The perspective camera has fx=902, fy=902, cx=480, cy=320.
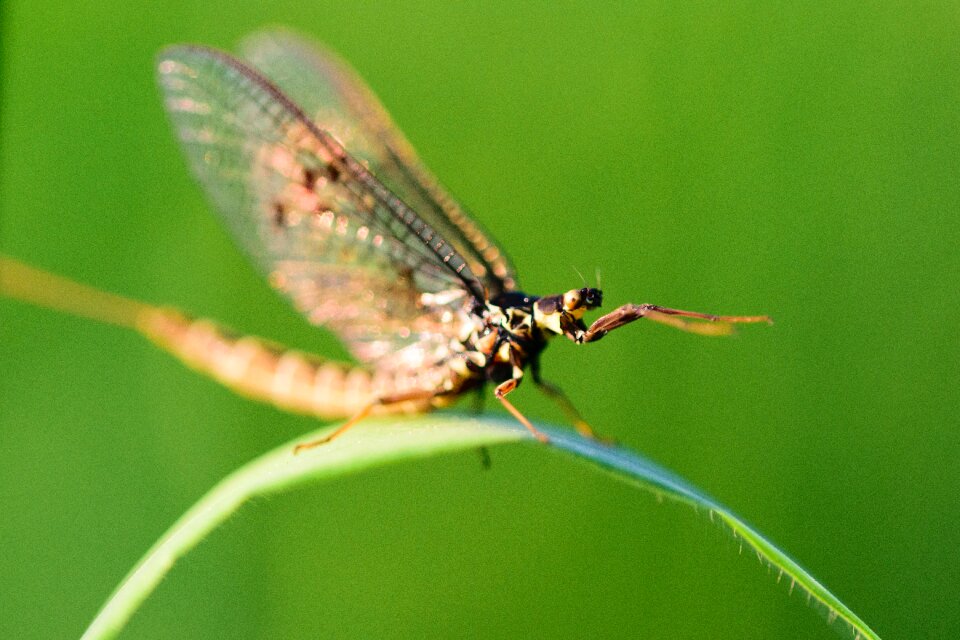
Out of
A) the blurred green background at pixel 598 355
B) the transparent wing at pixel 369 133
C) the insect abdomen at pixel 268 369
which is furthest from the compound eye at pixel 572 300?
the blurred green background at pixel 598 355

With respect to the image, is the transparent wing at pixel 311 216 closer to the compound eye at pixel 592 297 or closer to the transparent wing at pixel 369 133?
the transparent wing at pixel 369 133

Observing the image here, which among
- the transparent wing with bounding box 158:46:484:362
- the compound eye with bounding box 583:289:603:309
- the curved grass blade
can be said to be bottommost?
the curved grass blade

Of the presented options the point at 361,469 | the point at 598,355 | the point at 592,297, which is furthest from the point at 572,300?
the point at 598,355

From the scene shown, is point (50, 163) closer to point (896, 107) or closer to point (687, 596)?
point (687, 596)

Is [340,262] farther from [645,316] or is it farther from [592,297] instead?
[645,316]

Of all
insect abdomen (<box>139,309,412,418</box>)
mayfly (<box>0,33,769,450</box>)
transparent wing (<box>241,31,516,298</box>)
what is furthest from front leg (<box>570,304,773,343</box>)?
insect abdomen (<box>139,309,412,418</box>)

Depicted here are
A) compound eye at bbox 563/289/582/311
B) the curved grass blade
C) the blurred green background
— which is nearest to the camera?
the curved grass blade

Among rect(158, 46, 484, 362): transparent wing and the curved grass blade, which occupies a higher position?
rect(158, 46, 484, 362): transparent wing

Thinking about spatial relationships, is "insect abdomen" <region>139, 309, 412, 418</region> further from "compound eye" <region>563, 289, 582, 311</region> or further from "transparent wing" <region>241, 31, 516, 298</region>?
"compound eye" <region>563, 289, 582, 311</region>
